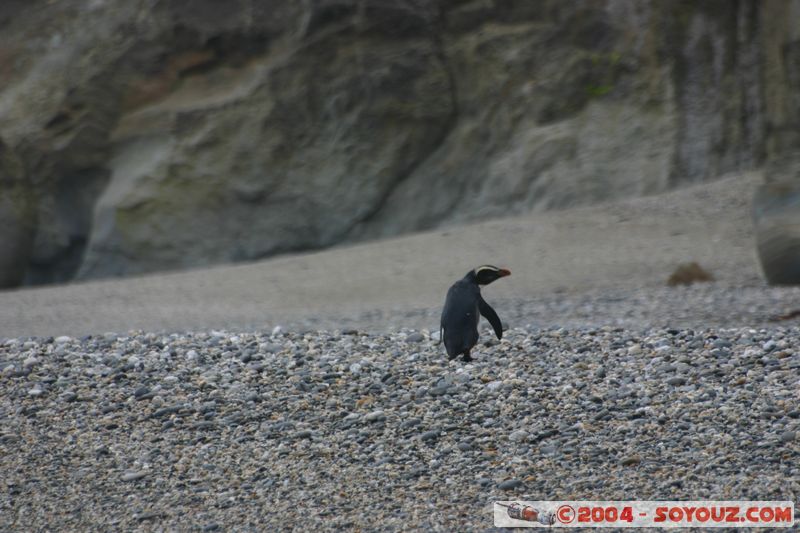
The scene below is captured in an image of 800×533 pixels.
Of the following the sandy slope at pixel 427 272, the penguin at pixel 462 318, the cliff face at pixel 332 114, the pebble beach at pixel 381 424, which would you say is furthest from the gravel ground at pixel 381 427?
the cliff face at pixel 332 114

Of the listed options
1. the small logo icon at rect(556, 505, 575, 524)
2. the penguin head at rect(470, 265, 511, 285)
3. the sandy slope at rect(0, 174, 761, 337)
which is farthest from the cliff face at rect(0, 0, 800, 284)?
the small logo icon at rect(556, 505, 575, 524)

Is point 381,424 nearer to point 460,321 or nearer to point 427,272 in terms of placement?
point 460,321

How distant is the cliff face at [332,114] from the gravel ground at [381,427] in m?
9.15

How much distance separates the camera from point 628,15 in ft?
50.4

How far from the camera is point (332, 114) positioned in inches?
631

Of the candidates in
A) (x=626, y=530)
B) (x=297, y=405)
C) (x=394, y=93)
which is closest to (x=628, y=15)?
(x=394, y=93)

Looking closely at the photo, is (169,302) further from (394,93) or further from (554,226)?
(394,93)

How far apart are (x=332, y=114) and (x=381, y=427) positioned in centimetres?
1137

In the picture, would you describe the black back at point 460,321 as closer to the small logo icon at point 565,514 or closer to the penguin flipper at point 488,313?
the penguin flipper at point 488,313

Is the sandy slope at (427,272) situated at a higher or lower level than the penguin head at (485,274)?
lower

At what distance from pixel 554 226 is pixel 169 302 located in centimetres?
473

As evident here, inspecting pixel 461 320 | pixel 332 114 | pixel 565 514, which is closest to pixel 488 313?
pixel 461 320

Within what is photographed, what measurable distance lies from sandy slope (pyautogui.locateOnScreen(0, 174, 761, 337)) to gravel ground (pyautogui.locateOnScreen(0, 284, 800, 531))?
2.64 metres

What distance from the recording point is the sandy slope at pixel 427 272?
994 centimetres
